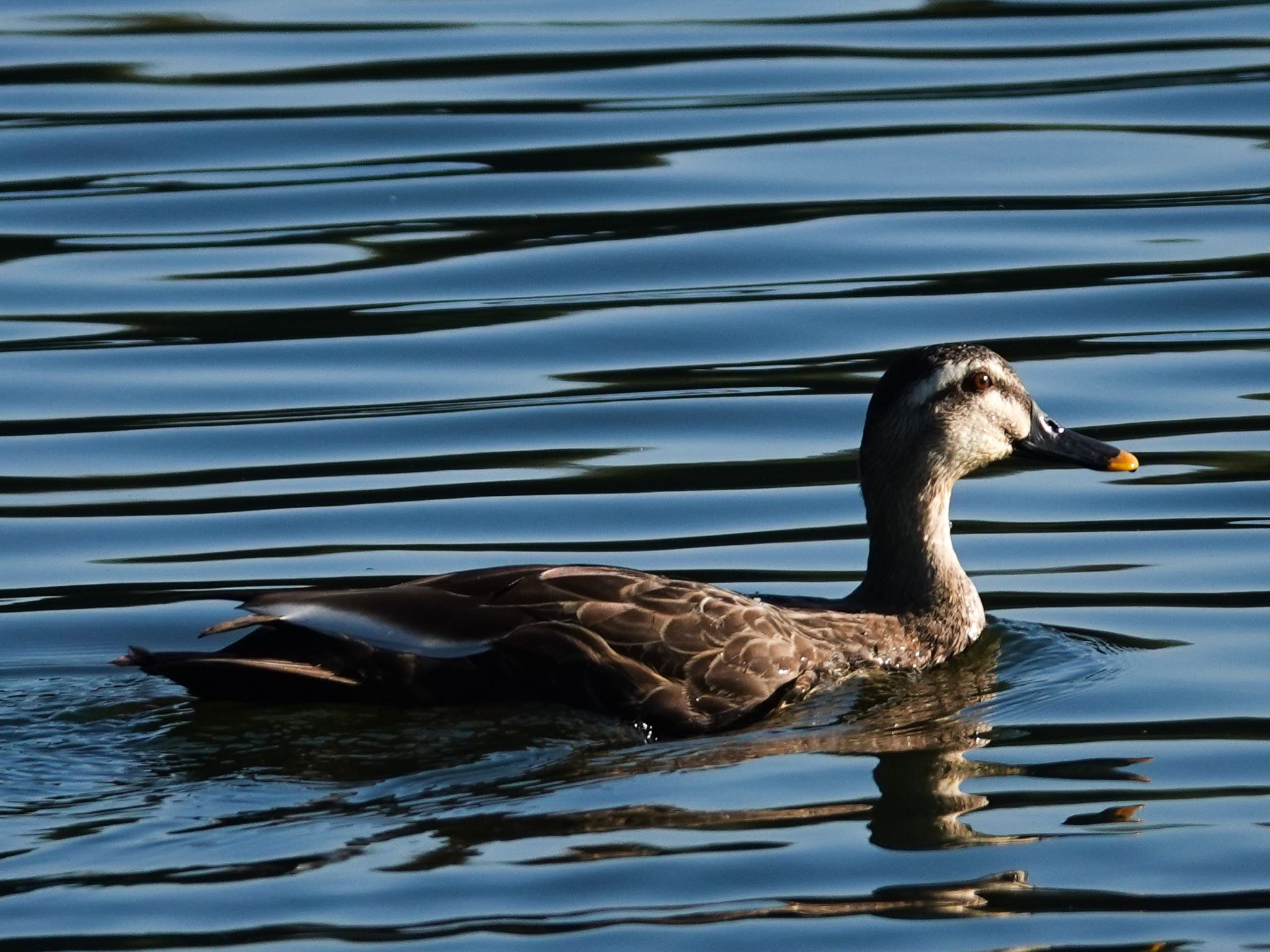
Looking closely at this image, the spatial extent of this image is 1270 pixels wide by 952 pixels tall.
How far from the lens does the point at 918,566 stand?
10062 millimetres

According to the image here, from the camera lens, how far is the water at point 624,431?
7273mm

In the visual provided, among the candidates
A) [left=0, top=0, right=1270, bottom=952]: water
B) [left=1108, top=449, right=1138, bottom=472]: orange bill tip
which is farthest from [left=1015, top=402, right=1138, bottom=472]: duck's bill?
[left=0, top=0, right=1270, bottom=952]: water

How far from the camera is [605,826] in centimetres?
757

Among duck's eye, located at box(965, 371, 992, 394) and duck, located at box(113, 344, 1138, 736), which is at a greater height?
duck's eye, located at box(965, 371, 992, 394)

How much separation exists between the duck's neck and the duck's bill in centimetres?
39

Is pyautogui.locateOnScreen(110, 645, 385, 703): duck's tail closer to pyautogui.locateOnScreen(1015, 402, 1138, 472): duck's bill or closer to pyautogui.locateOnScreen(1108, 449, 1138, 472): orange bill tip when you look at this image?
pyautogui.locateOnScreen(1015, 402, 1138, 472): duck's bill

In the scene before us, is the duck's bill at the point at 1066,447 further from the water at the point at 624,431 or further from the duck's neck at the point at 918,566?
the water at the point at 624,431

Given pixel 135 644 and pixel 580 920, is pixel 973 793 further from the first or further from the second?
pixel 135 644

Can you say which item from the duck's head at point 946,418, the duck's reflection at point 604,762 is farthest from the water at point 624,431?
the duck's head at point 946,418

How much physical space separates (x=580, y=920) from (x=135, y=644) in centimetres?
350

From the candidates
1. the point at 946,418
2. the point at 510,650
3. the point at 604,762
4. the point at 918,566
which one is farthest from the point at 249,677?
the point at 946,418

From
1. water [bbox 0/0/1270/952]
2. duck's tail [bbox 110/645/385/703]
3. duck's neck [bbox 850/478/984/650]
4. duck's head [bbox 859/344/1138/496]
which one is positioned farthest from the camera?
duck's head [bbox 859/344/1138/496]

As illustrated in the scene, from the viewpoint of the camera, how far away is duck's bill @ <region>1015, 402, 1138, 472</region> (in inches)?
404

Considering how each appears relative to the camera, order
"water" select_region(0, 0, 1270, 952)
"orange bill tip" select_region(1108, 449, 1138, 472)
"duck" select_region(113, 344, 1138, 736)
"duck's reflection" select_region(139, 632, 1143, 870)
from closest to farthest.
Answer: "water" select_region(0, 0, 1270, 952), "duck's reflection" select_region(139, 632, 1143, 870), "duck" select_region(113, 344, 1138, 736), "orange bill tip" select_region(1108, 449, 1138, 472)
